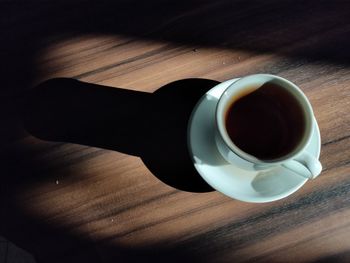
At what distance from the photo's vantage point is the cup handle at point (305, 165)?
0.48 m

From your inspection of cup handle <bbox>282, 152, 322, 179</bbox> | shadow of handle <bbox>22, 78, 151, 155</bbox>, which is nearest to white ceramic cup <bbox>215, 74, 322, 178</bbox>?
cup handle <bbox>282, 152, 322, 179</bbox>

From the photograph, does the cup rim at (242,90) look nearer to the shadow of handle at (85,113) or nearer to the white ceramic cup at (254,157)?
the white ceramic cup at (254,157)

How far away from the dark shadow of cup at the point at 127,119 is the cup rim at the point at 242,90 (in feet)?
0.28

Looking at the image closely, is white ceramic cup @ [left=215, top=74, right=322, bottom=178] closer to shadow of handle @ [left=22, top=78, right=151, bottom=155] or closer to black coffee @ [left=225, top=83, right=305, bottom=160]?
black coffee @ [left=225, top=83, right=305, bottom=160]

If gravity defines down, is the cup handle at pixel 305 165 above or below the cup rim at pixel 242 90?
below

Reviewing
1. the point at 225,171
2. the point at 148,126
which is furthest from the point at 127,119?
the point at 225,171

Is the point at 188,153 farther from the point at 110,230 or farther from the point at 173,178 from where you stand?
the point at 110,230

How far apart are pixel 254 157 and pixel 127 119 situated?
0.19 m

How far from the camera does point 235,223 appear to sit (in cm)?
56

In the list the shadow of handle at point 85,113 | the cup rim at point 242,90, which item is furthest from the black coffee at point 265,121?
the shadow of handle at point 85,113

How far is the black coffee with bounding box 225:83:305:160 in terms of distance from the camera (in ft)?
1.70

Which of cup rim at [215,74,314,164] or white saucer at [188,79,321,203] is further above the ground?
cup rim at [215,74,314,164]

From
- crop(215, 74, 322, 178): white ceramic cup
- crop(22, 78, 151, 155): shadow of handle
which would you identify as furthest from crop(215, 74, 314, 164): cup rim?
crop(22, 78, 151, 155): shadow of handle

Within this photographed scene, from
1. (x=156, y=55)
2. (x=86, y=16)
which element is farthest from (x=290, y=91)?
(x=86, y=16)
